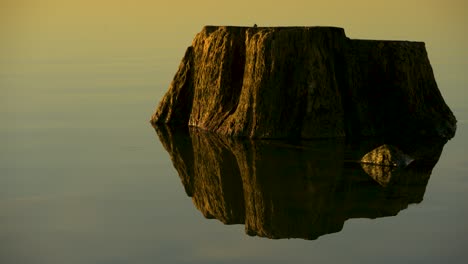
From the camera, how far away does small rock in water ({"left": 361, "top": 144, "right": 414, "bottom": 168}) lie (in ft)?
58.5

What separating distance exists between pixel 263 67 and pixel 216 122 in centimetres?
187

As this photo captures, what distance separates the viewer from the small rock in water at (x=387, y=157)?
1784 centimetres

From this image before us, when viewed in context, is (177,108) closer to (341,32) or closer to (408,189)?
(341,32)

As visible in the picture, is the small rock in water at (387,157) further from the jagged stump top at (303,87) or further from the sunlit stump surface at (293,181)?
the jagged stump top at (303,87)

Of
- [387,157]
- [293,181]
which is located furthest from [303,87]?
[293,181]

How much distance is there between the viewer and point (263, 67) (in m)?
20.6

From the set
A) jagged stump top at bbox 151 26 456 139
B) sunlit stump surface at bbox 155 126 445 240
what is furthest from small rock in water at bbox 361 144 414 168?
jagged stump top at bbox 151 26 456 139

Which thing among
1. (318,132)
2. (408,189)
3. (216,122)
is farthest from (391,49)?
(408,189)

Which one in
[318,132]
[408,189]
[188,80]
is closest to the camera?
[408,189]

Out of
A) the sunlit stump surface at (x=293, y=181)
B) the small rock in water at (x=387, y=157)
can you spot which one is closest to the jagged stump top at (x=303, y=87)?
the sunlit stump surface at (x=293, y=181)

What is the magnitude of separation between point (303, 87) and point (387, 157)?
3.30 meters

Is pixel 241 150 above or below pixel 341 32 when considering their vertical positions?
below

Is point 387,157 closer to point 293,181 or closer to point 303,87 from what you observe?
point 293,181

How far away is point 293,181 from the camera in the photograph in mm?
16109
